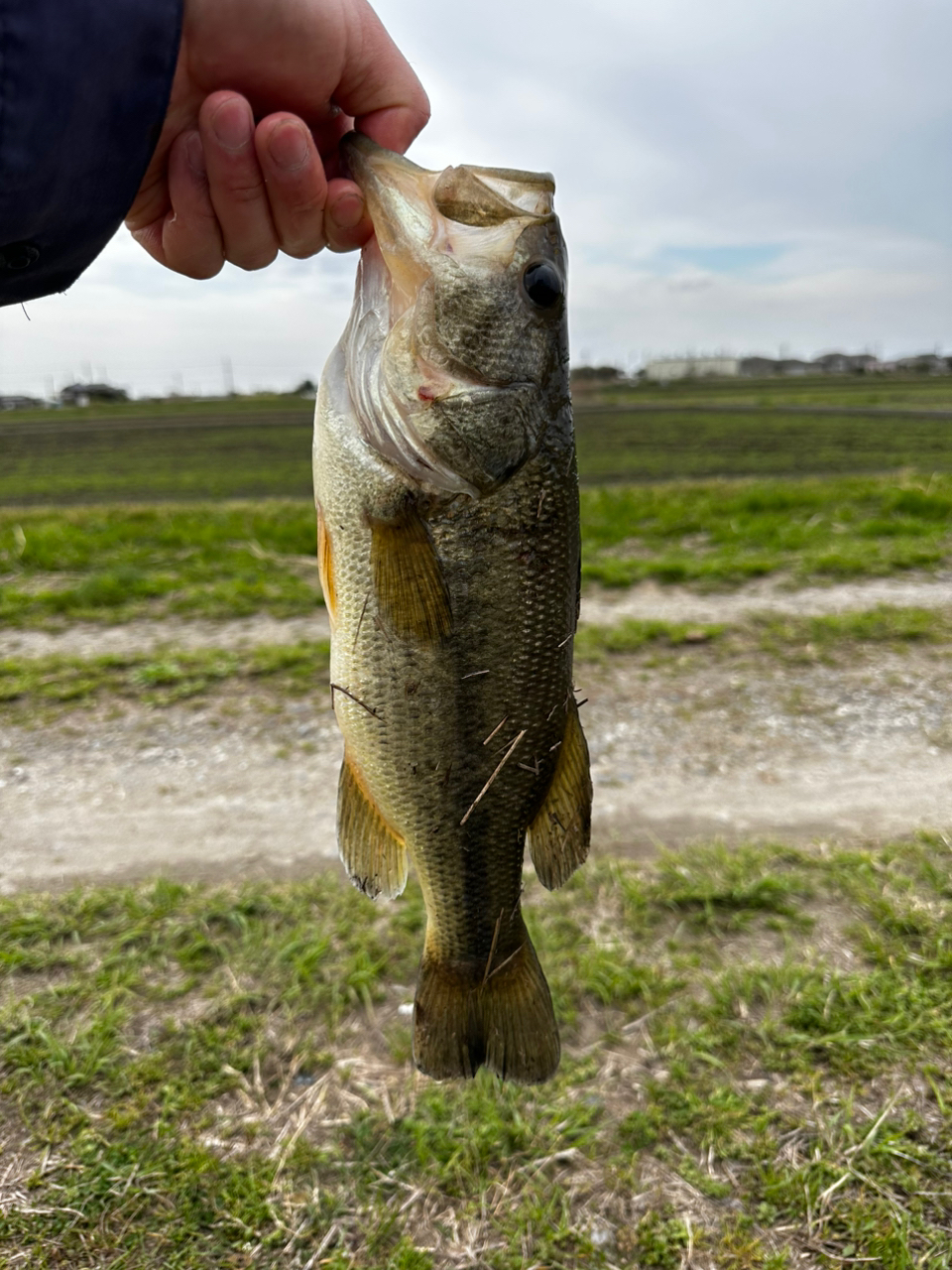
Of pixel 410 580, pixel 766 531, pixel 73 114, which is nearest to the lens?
pixel 73 114

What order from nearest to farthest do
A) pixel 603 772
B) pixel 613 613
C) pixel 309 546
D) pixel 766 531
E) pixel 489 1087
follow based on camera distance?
pixel 489 1087 < pixel 603 772 < pixel 613 613 < pixel 309 546 < pixel 766 531

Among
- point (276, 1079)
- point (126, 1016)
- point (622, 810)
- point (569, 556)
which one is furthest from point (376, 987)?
point (569, 556)

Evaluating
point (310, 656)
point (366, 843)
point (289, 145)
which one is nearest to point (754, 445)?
point (310, 656)

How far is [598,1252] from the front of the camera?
103 inches

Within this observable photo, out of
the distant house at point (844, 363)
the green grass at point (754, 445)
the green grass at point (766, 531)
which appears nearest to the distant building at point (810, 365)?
the distant house at point (844, 363)

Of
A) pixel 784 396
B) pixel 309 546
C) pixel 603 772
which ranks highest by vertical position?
pixel 784 396

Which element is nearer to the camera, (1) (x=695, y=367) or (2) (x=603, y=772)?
(2) (x=603, y=772)

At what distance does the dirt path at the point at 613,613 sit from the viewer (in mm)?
6680

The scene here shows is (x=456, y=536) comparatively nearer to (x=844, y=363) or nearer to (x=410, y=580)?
(x=410, y=580)

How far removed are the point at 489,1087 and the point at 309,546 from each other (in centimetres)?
662

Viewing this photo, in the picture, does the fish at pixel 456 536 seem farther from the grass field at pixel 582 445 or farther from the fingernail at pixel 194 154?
the grass field at pixel 582 445

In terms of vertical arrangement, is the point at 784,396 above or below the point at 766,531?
above

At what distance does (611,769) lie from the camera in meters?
5.04

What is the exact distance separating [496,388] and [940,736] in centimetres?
447
